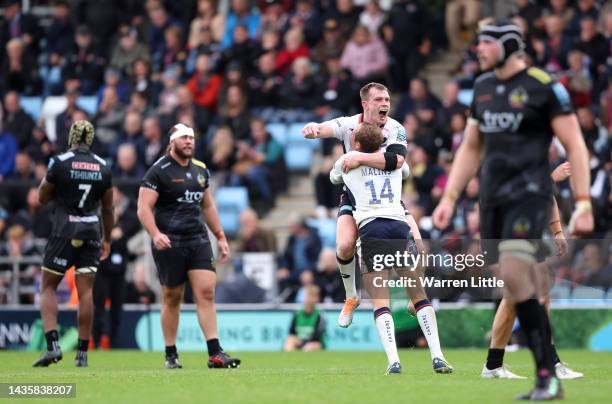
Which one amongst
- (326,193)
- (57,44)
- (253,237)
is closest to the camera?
(253,237)

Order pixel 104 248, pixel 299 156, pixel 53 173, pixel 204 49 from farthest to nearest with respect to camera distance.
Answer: pixel 204 49 < pixel 299 156 < pixel 104 248 < pixel 53 173

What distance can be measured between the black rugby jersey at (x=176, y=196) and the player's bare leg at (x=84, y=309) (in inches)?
55.3

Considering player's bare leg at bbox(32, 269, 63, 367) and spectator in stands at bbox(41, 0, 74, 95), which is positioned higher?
spectator in stands at bbox(41, 0, 74, 95)

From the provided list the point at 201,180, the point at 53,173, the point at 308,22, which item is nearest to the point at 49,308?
the point at 53,173

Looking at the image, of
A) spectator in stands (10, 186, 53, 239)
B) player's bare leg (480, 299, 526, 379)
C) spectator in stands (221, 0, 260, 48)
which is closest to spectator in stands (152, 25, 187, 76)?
spectator in stands (221, 0, 260, 48)

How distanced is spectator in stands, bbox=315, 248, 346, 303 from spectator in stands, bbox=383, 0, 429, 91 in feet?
17.2

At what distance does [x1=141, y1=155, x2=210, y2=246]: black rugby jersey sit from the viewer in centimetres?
1430

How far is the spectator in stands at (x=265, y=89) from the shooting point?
86.2 feet

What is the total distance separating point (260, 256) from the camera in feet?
73.3

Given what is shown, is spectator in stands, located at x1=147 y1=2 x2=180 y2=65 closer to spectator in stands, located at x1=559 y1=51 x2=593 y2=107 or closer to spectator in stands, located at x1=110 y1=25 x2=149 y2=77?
spectator in stands, located at x1=110 y1=25 x2=149 y2=77

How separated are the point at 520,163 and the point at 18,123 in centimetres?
1896

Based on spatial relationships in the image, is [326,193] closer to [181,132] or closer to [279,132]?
[279,132]

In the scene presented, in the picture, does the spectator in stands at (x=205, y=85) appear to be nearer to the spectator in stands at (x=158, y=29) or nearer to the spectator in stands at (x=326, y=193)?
the spectator in stands at (x=158, y=29)

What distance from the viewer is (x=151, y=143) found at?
2525cm
